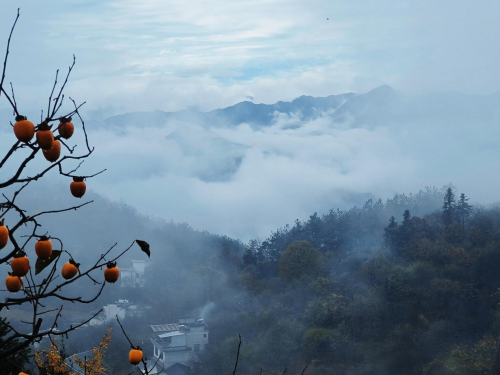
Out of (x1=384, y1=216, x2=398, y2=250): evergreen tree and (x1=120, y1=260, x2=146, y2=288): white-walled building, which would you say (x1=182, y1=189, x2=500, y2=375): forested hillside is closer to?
(x1=384, y1=216, x2=398, y2=250): evergreen tree

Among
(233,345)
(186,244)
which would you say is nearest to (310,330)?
(233,345)

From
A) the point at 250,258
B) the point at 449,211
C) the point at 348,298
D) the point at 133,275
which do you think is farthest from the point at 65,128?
the point at 133,275

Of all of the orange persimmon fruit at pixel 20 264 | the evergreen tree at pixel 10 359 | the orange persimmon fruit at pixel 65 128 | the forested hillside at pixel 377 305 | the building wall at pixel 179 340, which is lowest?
the building wall at pixel 179 340

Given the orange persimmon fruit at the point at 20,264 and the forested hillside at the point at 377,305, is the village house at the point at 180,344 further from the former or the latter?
the orange persimmon fruit at the point at 20,264

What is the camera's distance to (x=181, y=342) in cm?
1283

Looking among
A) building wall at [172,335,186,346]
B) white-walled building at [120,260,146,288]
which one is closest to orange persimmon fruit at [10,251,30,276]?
building wall at [172,335,186,346]

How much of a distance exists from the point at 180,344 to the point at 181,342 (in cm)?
5

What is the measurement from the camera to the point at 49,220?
23.4 metres

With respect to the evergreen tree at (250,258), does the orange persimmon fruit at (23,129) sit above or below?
above

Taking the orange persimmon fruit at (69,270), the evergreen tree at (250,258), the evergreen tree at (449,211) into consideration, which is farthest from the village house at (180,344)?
the orange persimmon fruit at (69,270)

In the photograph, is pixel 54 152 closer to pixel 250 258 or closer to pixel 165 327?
pixel 165 327

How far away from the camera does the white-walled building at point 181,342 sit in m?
A: 12.5

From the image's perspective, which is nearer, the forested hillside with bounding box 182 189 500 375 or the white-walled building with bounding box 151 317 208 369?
the forested hillside with bounding box 182 189 500 375

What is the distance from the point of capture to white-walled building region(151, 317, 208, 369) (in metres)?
12.5
